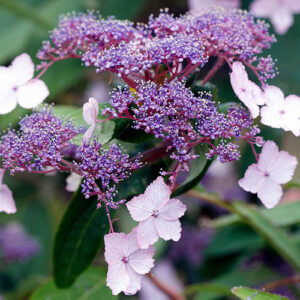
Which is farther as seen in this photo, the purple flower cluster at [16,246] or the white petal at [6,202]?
the purple flower cluster at [16,246]

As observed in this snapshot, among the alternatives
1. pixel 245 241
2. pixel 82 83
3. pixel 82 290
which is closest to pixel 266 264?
pixel 245 241

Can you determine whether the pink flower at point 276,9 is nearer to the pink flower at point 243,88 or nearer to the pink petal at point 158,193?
the pink flower at point 243,88

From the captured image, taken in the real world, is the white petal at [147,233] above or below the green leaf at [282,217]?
above

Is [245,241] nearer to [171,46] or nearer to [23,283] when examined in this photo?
[23,283]

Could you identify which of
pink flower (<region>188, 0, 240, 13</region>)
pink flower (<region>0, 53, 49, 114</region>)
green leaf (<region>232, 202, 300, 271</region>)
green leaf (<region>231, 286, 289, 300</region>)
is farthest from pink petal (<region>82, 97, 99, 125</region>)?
pink flower (<region>188, 0, 240, 13</region>)

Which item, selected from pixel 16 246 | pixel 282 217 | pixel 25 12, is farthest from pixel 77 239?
pixel 25 12

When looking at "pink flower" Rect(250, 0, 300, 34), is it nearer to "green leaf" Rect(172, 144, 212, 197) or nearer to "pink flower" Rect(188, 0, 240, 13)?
"pink flower" Rect(188, 0, 240, 13)

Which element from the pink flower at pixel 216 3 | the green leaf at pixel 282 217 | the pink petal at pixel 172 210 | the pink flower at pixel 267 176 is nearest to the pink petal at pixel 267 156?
the pink flower at pixel 267 176

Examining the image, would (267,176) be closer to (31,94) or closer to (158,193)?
(158,193)
